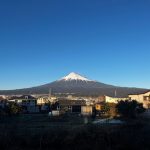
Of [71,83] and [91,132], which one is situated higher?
[71,83]

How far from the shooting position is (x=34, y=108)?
4041 cm

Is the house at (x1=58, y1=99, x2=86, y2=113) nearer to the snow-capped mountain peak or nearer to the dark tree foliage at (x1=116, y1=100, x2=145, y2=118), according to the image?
the dark tree foliage at (x1=116, y1=100, x2=145, y2=118)

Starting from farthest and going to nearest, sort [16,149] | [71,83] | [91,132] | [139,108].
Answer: [71,83] < [139,108] < [91,132] < [16,149]

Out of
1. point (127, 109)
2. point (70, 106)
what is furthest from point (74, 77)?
point (127, 109)

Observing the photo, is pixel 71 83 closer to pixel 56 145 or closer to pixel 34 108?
pixel 34 108

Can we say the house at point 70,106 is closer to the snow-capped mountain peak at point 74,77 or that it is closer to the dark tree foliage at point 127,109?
the dark tree foliage at point 127,109

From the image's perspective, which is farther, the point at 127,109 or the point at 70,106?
the point at 70,106

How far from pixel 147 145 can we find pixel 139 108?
1787cm

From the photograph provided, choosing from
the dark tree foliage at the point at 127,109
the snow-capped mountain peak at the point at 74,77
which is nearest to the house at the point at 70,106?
the dark tree foliage at the point at 127,109

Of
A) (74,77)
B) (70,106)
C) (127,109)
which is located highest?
(74,77)

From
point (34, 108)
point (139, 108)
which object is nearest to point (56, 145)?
point (139, 108)

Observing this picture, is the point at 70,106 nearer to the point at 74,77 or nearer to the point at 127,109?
the point at 127,109

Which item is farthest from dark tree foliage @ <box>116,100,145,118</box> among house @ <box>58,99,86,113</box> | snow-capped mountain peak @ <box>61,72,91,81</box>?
snow-capped mountain peak @ <box>61,72,91,81</box>

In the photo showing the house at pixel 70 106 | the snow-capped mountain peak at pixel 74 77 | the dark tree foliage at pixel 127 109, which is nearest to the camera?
the dark tree foliage at pixel 127 109
